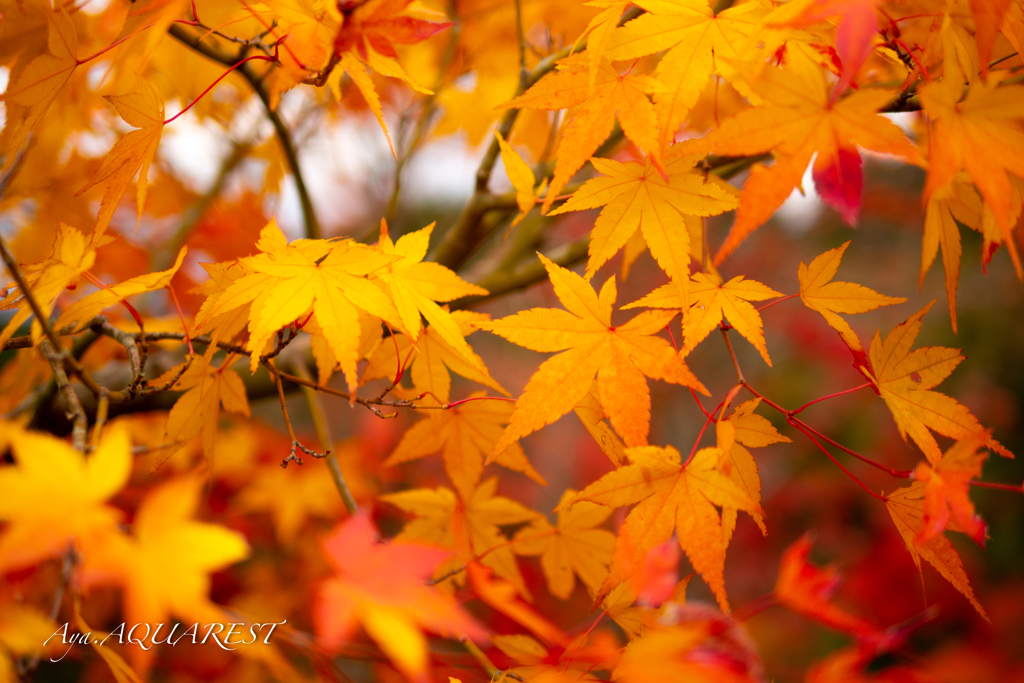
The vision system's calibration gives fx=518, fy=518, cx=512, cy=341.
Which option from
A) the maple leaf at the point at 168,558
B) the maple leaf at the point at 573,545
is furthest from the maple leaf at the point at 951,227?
the maple leaf at the point at 168,558

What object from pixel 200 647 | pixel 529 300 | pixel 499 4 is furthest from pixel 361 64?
pixel 529 300

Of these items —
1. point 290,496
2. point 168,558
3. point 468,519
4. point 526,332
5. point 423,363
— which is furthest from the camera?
point 290,496

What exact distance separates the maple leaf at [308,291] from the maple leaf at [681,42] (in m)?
0.33

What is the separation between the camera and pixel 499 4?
1.26 meters

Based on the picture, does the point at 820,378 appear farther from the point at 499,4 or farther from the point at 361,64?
the point at 361,64

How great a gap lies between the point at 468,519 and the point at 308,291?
44 cm

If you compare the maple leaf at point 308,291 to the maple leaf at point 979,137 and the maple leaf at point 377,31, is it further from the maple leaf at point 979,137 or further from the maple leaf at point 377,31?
the maple leaf at point 979,137

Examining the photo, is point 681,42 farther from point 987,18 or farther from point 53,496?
point 53,496

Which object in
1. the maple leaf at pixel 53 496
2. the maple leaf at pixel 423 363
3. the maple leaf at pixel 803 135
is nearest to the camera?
the maple leaf at pixel 53 496

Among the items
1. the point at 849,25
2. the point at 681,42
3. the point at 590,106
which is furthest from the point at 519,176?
the point at 849,25

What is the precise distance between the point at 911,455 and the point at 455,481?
117 inches

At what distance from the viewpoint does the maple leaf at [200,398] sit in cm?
63

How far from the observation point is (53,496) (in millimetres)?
363

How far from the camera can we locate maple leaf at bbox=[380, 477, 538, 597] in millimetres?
779
